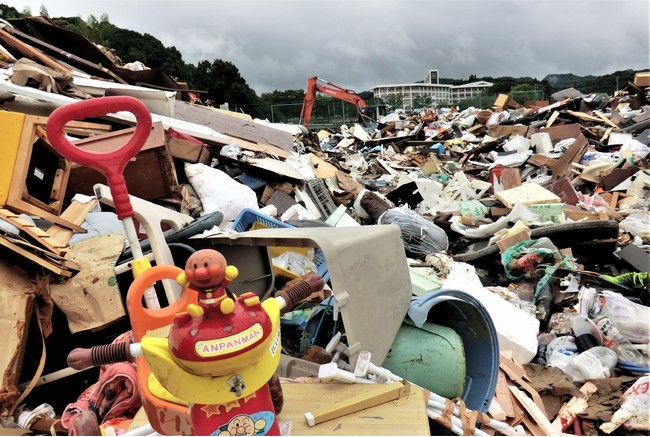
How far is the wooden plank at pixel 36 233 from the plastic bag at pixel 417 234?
2.79 meters

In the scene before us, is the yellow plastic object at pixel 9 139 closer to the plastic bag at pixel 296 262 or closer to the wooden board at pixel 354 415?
the plastic bag at pixel 296 262

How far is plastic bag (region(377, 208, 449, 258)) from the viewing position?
4.37 meters

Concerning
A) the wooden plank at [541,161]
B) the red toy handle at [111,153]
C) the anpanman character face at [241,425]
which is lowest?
the anpanman character face at [241,425]

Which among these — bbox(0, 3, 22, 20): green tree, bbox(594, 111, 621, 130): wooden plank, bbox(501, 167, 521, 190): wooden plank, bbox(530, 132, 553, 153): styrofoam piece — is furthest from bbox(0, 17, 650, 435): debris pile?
bbox(0, 3, 22, 20): green tree

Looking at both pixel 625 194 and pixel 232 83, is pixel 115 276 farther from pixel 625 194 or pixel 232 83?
pixel 232 83

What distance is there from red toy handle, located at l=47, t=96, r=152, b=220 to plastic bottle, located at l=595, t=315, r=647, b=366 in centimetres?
277

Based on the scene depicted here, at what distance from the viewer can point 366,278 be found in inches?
71.6

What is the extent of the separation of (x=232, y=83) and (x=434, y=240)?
102 ft

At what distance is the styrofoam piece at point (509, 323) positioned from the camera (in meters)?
2.78

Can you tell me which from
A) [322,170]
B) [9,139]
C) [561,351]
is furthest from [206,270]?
[322,170]

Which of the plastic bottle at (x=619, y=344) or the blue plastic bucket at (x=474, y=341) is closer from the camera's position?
the blue plastic bucket at (x=474, y=341)

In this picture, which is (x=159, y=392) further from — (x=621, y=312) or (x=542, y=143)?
(x=542, y=143)

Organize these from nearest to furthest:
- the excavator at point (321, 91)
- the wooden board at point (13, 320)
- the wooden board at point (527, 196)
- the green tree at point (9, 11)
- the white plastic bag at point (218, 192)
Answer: the wooden board at point (13, 320)
the white plastic bag at point (218, 192)
the wooden board at point (527, 196)
the excavator at point (321, 91)
the green tree at point (9, 11)

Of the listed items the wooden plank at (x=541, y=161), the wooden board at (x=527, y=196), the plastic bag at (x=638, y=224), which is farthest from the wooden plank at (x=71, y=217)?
the wooden plank at (x=541, y=161)
